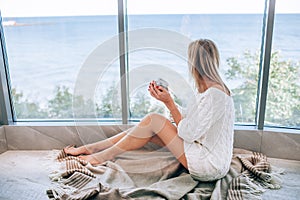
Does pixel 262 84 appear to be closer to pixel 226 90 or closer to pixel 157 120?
pixel 226 90

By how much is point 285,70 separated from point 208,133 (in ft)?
2.62

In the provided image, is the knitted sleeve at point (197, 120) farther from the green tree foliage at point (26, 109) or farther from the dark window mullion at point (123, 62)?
the green tree foliage at point (26, 109)

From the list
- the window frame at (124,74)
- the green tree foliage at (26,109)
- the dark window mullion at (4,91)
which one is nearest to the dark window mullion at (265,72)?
the window frame at (124,74)

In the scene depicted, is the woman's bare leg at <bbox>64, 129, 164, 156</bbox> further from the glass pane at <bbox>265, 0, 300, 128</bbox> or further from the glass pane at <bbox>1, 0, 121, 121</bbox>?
the glass pane at <bbox>265, 0, 300, 128</bbox>

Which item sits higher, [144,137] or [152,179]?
[144,137]

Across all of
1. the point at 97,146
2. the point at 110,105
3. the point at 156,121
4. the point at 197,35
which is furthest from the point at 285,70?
the point at 97,146

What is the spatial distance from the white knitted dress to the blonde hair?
0.07 meters

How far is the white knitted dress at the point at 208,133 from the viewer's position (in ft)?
4.71

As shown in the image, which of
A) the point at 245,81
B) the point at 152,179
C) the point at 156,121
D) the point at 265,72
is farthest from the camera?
the point at 245,81

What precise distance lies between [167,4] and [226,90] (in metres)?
0.74

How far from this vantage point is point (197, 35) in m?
1.89

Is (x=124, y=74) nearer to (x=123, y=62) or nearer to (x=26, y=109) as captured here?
(x=123, y=62)

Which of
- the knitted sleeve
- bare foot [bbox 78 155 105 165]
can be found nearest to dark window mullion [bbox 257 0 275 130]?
the knitted sleeve

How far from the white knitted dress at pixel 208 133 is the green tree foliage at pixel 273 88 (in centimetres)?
55
